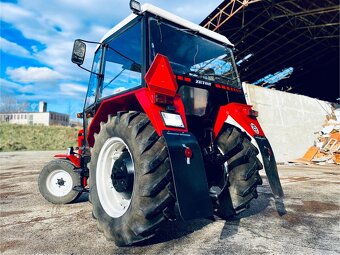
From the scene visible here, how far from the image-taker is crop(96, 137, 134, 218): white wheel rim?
291 cm

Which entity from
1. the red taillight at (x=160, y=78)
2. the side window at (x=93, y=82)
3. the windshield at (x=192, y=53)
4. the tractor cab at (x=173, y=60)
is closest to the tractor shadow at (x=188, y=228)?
the tractor cab at (x=173, y=60)

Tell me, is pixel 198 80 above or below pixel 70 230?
above

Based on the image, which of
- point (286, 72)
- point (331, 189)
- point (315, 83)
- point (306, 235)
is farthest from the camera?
point (315, 83)

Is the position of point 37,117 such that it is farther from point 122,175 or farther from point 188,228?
point 188,228

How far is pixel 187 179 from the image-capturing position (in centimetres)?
224

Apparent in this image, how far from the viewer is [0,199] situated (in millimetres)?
4762

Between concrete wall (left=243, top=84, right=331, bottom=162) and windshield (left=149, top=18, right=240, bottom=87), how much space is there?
8.34m

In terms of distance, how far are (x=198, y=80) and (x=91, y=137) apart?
1.75m

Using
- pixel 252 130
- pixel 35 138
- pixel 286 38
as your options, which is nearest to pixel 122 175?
pixel 252 130

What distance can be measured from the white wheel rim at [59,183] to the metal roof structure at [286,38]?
29.4 ft

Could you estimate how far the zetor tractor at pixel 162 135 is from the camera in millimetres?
2270

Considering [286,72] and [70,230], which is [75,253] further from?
[286,72]

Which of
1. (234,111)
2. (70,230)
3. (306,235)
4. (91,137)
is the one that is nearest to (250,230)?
(306,235)

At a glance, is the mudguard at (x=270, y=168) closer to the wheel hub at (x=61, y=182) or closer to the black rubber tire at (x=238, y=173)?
the black rubber tire at (x=238, y=173)
